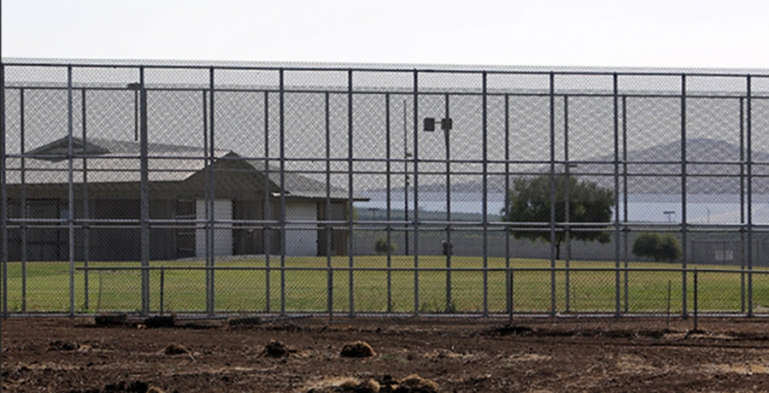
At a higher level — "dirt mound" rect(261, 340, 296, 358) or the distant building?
the distant building

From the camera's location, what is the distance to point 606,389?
893 cm

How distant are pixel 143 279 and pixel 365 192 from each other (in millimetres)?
3749

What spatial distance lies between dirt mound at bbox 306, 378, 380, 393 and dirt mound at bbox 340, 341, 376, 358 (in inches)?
77.7

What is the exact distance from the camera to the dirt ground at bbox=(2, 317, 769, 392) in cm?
909

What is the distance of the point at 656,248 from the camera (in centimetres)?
1736

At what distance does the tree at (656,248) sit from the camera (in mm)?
17344

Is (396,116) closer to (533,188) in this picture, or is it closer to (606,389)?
(533,188)

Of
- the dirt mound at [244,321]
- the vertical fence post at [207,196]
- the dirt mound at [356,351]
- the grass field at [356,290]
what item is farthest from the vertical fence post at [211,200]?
the dirt mound at [356,351]

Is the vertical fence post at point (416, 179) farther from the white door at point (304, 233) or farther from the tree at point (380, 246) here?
the white door at point (304, 233)

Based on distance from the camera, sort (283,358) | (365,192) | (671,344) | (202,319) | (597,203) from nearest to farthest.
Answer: (283,358) → (671,344) → (202,319) → (365,192) → (597,203)

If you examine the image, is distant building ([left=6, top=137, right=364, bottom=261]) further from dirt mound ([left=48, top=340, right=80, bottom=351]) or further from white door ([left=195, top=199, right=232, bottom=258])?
dirt mound ([left=48, top=340, right=80, bottom=351])

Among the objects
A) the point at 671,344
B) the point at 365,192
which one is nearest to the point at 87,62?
the point at 365,192

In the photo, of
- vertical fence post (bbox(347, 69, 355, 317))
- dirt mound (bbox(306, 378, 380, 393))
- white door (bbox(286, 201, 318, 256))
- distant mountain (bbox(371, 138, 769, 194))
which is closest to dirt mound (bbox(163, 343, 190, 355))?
dirt mound (bbox(306, 378, 380, 393))

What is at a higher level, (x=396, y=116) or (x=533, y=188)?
(x=396, y=116)
